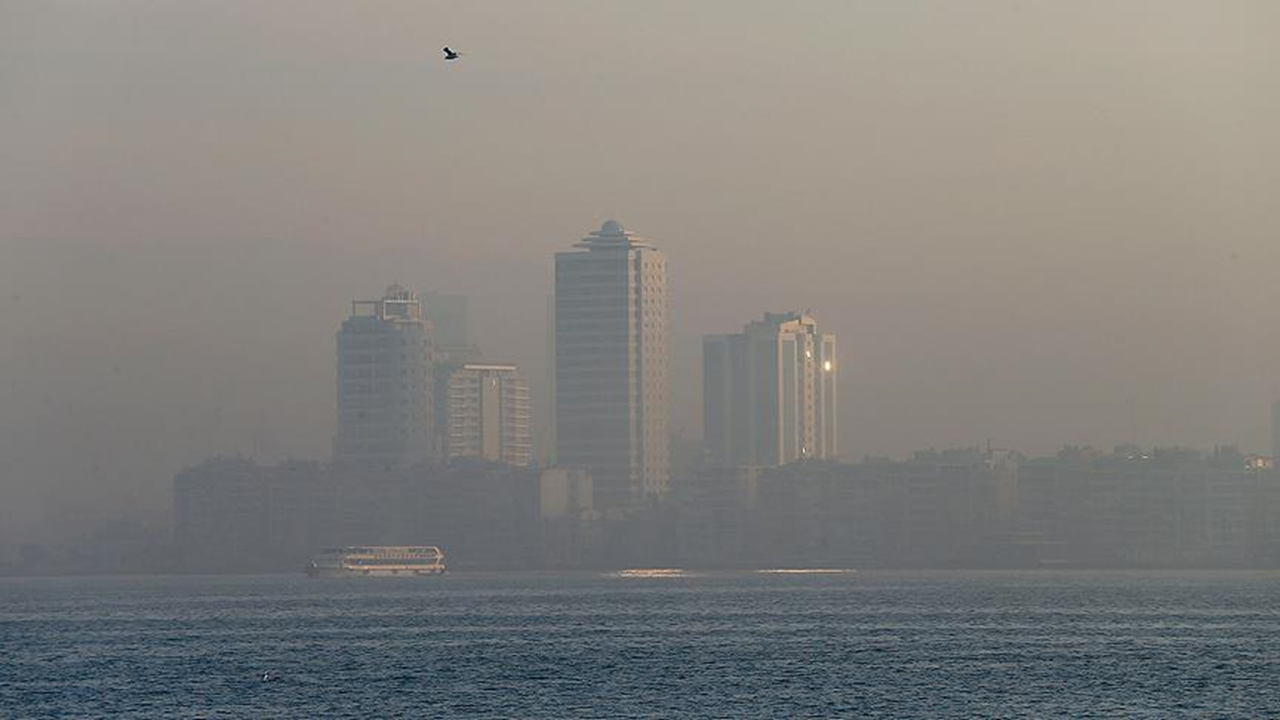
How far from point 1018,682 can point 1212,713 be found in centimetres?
1771

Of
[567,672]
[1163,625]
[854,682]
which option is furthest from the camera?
[1163,625]

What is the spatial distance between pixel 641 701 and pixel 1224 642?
62.8m

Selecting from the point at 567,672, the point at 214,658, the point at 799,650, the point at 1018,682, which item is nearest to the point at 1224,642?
the point at 799,650

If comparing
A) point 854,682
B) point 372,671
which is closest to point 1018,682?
point 854,682

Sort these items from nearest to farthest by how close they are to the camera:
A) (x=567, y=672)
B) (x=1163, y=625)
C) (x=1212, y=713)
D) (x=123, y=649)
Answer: (x=1212, y=713), (x=567, y=672), (x=123, y=649), (x=1163, y=625)

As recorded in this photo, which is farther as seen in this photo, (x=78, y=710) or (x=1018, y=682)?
(x=1018, y=682)

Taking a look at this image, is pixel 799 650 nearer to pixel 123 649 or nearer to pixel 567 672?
pixel 567 672

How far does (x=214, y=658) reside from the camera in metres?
158

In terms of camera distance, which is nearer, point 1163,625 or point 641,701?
point 641,701

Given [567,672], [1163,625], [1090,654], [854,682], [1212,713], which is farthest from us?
[1163,625]

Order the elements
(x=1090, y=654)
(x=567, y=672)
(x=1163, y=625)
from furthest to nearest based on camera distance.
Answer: (x=1163, y=625) → (x=1090, y=654) → (x=567, y=672)

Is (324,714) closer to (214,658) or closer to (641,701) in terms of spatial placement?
(641,701)

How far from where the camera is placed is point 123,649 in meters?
168

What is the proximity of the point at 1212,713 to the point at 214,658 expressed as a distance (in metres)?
69.8
